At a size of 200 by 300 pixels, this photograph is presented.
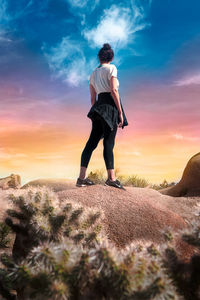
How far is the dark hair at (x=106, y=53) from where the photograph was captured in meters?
6.04

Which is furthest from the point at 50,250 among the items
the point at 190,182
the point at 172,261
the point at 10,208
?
the point at 190,182

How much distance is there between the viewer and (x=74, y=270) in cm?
188

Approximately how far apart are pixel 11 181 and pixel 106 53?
9273 mm

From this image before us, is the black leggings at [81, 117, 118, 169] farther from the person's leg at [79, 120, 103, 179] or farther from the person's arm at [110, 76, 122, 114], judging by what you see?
the person's arm at [110, 76, 122, 114]

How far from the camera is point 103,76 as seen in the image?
591 centimetres

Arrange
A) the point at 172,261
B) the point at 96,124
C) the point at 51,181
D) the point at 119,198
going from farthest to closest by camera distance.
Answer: the point at 51,181, the point at 96,124, the point at 119,198, the point at 172,261

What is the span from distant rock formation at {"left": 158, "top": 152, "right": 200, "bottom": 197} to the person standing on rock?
11.7 feet

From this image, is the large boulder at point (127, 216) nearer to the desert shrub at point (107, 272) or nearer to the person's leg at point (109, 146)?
the person's leg at point (109, 146)

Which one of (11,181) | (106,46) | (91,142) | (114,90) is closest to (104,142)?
(91,142)

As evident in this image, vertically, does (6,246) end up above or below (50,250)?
below

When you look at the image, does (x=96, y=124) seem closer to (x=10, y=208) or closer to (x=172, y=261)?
(x=10, y=208)

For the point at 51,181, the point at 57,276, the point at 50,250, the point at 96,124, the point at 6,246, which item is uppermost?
the point at 96,124

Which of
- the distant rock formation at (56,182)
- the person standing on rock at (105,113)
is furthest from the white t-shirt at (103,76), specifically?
the distant rock formation at (56,182)

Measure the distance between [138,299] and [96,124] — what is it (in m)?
4.42
